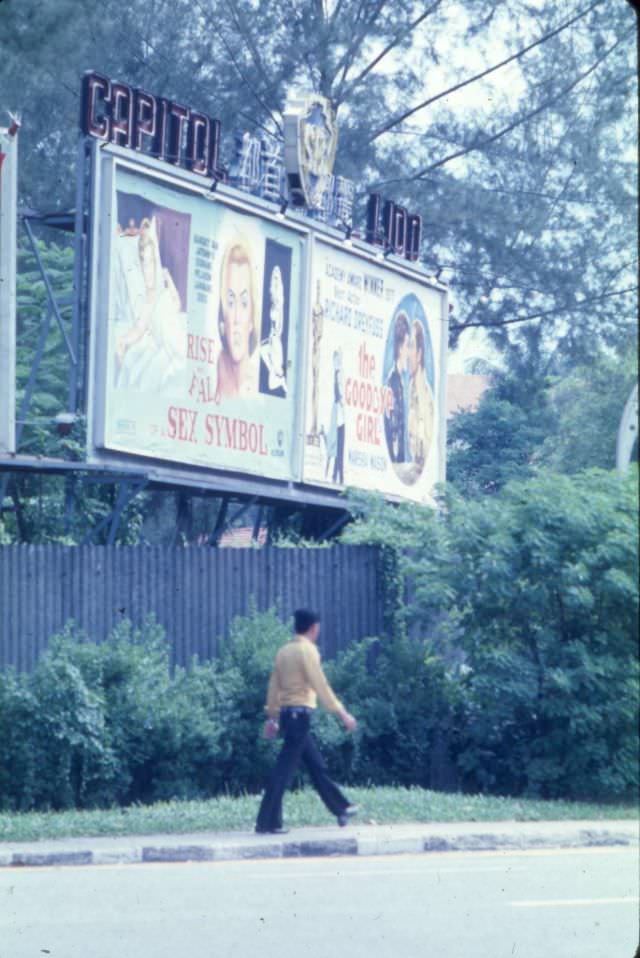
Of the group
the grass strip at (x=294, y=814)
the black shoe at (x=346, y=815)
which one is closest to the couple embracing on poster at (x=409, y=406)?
the grass strip at (x=294, y=814)

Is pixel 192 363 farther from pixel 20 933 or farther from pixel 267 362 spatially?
pixel 20 933

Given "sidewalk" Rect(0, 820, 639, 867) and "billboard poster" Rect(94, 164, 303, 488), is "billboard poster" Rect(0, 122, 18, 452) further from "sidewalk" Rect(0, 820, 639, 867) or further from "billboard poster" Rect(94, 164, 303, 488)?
"sidewalk" Rect(0, 820, 639, 867)

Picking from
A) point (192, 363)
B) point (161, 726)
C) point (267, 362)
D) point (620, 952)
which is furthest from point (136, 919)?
point (267, 362)

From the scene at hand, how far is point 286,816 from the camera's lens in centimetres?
1334

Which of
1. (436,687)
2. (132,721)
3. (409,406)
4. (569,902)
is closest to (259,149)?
(409,406)

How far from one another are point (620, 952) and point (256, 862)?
4325 millimetres

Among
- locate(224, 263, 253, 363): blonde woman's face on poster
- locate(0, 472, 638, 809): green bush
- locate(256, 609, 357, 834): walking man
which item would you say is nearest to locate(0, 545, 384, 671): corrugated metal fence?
locate(0, 472, 638, 809): green bush

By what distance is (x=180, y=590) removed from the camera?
1630 centimetres

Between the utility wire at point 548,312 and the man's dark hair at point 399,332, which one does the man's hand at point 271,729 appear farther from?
the utility wire at point 548,312

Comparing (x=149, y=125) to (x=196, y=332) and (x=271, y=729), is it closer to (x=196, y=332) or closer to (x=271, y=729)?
(x=196, y=332)

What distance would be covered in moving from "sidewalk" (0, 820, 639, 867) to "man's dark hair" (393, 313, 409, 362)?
33.5 feet

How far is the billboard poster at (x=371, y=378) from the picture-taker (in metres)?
20.9

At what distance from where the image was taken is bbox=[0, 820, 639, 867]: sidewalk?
11805 mm

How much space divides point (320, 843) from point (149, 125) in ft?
29.2
